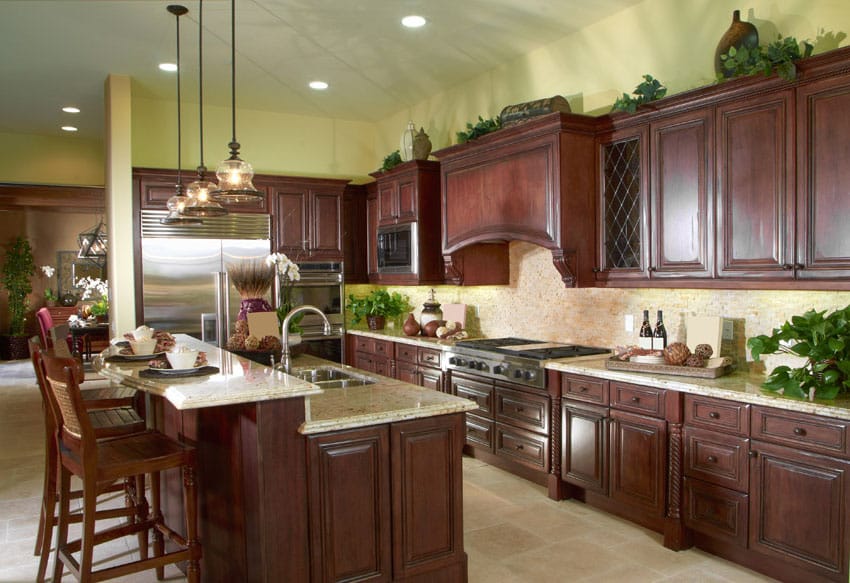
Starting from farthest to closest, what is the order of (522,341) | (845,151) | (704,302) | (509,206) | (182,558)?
(522,341), (509,206), (704,302), (845,151), (182,558)

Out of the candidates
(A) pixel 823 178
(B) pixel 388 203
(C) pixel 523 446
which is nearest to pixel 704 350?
(A) pixel 823 178

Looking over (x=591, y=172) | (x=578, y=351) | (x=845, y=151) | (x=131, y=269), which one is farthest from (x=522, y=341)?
(x=131, y=269)

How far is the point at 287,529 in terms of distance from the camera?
2516mm

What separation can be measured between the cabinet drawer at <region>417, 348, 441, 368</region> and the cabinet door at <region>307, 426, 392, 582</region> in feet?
8.62

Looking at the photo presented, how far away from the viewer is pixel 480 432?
484 cm

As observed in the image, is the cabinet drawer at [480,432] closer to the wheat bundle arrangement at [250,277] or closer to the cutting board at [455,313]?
the cutting board at [455,313]

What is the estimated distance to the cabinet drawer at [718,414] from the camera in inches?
123

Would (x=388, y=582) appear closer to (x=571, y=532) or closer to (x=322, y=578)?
(x=322, y=578)

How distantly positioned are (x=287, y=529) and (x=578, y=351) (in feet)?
8.53

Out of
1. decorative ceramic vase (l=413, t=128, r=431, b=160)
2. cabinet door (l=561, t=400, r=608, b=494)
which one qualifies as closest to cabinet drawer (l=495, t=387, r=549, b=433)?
cabinet door (l=561, t=400, r=608, b=494)

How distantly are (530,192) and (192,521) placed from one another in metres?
Answer: 2.95

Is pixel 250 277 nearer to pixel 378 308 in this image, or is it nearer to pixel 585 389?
pixel 585 389

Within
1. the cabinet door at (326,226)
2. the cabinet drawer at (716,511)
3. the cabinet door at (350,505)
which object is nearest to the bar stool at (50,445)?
the cabinet door at (350,505)

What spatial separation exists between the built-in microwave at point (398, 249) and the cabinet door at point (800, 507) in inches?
139
